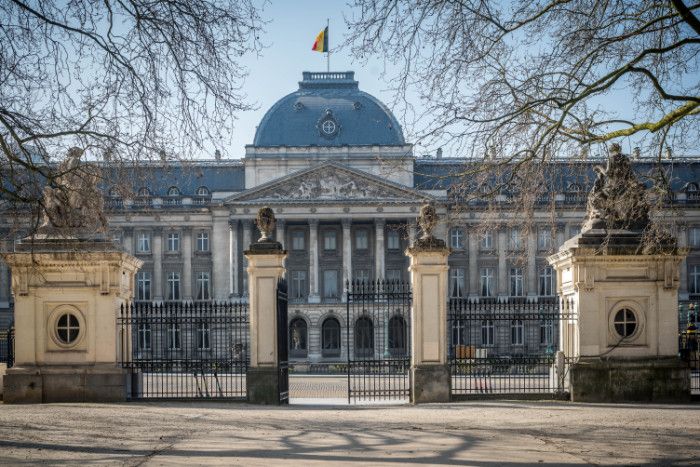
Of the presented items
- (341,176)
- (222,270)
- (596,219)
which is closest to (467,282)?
(341,176)

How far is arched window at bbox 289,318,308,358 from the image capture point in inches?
2970

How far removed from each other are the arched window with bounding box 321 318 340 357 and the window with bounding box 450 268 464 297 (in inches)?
356

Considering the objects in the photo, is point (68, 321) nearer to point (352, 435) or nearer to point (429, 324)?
point (429, 324)

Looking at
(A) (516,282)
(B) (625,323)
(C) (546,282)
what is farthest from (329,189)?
(B) (625,323)

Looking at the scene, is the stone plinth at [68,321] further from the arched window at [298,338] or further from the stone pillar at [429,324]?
the arched window at [298,338]

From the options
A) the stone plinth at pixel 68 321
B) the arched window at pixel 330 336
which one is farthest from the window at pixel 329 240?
the stone plinth at pixel 68 321

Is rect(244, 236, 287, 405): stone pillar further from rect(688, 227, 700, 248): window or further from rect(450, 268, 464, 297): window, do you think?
rect(688, 227, 700, 248): window

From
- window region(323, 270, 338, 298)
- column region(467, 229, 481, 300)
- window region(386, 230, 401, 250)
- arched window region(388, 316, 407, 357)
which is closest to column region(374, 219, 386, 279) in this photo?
window region(386, 230, 401, 250)

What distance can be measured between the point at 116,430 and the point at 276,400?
6.17 meters

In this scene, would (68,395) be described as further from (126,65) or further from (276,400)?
(126,65)

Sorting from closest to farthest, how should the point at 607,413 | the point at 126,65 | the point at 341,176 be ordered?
1. the point at 126,65
2. the point at 607,413
3. the point at 341,176

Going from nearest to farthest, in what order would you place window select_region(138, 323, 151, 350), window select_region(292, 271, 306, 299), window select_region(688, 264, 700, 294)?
window select_region(138, 323, 151, 350)
window select_region(292, 271, 306, 299)
window select_region(688, 264, 700, 294)

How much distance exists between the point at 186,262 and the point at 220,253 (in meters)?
2.78

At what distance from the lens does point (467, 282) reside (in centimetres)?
8144
